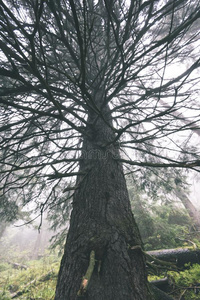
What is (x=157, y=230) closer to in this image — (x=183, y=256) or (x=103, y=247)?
(x=183, y=256)

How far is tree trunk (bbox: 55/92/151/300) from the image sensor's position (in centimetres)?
108

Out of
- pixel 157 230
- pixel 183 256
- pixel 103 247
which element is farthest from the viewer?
pixel 157 230

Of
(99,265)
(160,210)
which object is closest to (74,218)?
(99,265)

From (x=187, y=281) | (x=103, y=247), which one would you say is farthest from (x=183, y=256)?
(x=103, y=247)

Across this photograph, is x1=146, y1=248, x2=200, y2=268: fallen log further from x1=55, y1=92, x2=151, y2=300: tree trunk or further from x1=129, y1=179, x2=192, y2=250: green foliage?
x1=55, y1=92, x2=151, y2=300: tree trunk

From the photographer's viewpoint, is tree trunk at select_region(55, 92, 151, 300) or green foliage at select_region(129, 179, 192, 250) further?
green foliage at select_region(129, 179, 192, 250)

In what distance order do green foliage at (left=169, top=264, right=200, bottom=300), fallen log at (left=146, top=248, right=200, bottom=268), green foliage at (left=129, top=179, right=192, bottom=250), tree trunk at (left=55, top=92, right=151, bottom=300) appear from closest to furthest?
1. tree trunk at (left=55, top=92, right=151, bottom=300)
2. green foliage at (left=169, top=264, right=200, bottom=300)
3. fallen log at (left=146, top=248, right=200, bottom=268)
4. green foliage at (left=129, top=179, right=192, bottom=250)

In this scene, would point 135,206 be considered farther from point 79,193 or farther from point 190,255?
point 79,193

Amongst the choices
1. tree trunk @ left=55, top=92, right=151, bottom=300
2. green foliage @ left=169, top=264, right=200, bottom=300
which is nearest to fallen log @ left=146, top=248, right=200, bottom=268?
green foliage @ left=169, top=264, right=200, bottom=300

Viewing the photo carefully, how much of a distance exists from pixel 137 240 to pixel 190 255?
10.7 ft

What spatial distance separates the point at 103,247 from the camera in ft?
4.13

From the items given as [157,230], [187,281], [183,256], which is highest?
[157,230]

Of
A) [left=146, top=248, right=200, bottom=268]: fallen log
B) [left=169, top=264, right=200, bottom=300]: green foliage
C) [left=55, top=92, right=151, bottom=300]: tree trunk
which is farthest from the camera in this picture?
[left=146, top=248, right=200, bottom=268]: fallen log

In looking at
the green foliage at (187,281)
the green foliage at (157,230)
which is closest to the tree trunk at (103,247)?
the green foliage at (187,281)
